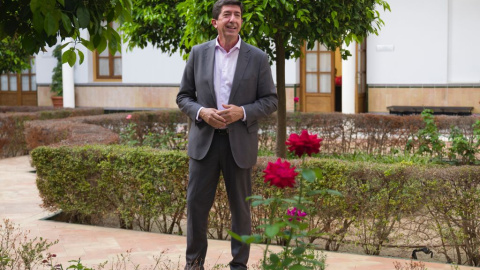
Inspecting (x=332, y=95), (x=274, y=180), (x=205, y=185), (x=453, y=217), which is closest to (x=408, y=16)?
(x=332, y=95)

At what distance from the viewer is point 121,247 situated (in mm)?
5484

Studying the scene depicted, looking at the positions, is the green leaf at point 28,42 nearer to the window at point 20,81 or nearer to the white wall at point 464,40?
the white wall at point 464,40

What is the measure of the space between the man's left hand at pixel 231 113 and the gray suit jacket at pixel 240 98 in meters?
0.06

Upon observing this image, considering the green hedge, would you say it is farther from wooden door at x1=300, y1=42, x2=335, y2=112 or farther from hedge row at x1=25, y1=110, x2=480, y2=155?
wooden door at x1=300, y1=42, x2=335, y2=112

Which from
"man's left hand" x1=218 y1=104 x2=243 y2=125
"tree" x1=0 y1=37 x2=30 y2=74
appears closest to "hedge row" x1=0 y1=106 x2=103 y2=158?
"tree" x1=0 y1=37 x2=30 y2=74

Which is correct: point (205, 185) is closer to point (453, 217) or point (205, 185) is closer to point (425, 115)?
point (453, 217)

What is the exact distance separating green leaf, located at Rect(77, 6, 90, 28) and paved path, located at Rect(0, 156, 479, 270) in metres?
1.56

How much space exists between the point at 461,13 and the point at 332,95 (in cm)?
322

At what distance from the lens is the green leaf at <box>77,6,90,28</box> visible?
10.9 feet

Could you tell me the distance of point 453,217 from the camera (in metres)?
5.33

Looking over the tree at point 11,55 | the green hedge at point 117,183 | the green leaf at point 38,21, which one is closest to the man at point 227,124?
the green leaf at point 38,21

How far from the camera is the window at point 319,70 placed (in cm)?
1616

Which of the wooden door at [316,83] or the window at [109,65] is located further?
the window at [109,65]

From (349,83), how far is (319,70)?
117 cm
